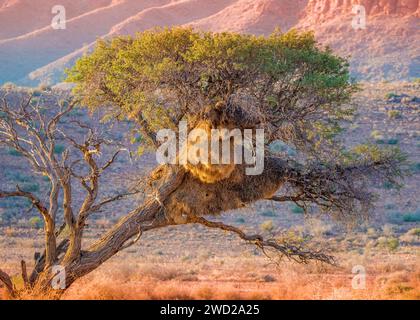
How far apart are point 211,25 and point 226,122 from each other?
76.7 meters

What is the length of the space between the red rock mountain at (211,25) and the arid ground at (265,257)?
22.9 metres

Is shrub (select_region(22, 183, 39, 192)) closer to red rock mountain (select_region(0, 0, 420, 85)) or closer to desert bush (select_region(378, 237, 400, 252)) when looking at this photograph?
desert bush (select_region(378, 237, 400, 252))

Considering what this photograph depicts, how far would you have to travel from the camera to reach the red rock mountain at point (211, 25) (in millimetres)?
68875

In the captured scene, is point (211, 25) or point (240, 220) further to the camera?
point (211, 25)

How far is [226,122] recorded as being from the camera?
1266 cm

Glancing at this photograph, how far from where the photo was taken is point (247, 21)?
86375mm

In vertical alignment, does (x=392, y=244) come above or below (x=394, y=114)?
below

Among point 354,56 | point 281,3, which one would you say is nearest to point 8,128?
point 354,56

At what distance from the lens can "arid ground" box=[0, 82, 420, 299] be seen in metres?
15.0

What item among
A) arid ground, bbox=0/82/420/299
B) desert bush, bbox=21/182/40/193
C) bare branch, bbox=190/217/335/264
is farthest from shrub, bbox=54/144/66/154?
bare branch, bbox=190/217/335/264

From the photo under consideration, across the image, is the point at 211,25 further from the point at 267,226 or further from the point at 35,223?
the point at 267,226

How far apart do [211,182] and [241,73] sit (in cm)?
218

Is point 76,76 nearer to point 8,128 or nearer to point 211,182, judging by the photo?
point 8,128

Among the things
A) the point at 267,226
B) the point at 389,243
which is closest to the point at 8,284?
the point at 389,243
